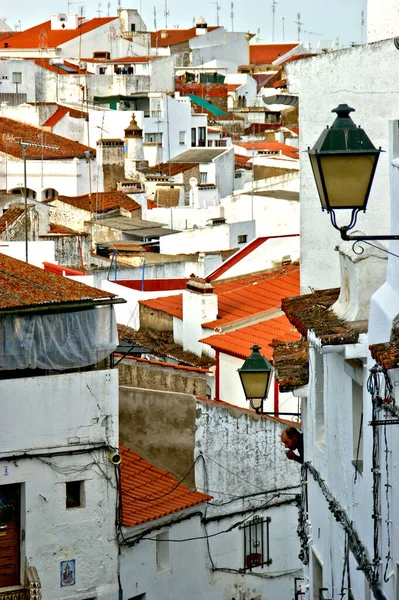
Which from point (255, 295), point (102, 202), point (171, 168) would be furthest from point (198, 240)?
point (171, 168)

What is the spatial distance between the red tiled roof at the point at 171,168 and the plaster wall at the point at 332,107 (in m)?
49.4

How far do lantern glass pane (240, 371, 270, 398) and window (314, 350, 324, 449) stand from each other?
991 mm

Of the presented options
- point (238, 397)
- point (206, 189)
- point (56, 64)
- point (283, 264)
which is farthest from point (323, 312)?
point (56, 64)

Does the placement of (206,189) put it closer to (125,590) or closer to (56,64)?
(56,64)

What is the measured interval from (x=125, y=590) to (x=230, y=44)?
95885 mm

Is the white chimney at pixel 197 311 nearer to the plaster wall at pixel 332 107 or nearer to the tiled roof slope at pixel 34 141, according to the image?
the plaster wall at pixel 332 107

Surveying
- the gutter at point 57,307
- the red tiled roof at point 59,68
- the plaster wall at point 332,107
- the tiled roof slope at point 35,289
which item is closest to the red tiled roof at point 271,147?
the red tiled roof at point 59,68

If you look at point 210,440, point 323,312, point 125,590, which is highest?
point 323,312

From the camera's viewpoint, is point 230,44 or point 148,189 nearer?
point 148,189

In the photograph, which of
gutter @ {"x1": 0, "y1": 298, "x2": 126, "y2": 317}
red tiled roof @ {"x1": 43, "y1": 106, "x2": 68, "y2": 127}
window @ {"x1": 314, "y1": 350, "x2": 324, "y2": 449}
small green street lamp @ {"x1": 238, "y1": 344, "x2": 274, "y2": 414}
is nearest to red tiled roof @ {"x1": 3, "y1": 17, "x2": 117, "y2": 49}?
red tiled roof @ {"x1": 43, "y1": 106, "x2": 68, "y2": 127}

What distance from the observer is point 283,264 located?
3450 cm

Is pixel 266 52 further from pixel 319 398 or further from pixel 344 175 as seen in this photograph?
pixel 344 175

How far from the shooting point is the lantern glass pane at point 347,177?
8.02 m

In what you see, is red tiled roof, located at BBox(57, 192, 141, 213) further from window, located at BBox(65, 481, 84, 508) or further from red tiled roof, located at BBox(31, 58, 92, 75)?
window, located at BBox(65, 481, 84, 508)
